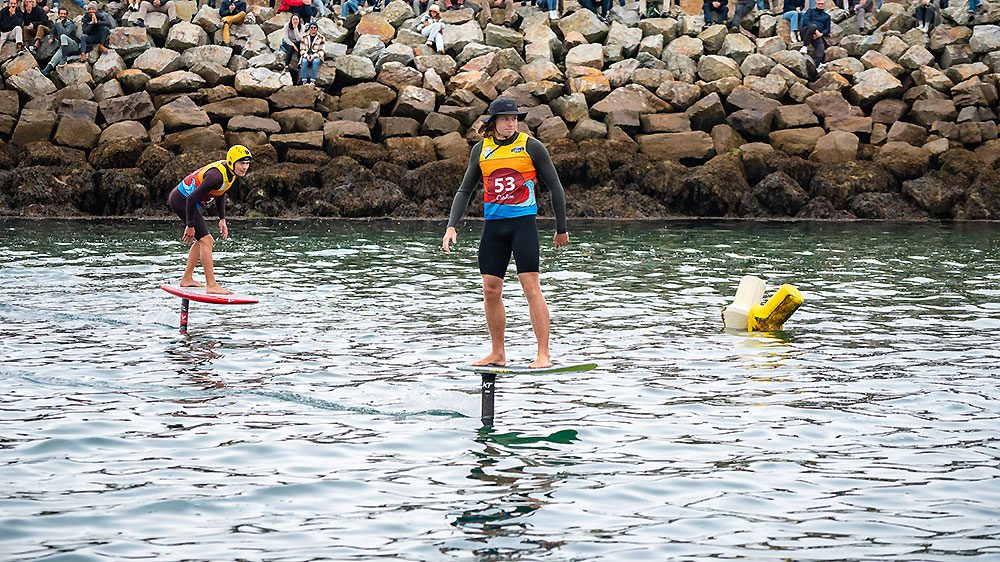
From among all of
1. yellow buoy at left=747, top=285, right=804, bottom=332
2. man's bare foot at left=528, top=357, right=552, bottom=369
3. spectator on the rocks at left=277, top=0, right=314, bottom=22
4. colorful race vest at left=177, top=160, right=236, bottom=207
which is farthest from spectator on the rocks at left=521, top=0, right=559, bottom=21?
man's bare foot at left=528, top=357, right=552, bottom=369

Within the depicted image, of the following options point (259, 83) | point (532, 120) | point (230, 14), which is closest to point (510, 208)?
point (532, 120)

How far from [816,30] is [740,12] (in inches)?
102

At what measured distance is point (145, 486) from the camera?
8.52 meters

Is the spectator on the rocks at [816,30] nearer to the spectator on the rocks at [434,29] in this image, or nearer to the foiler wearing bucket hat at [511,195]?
the spectator on the rocks at [434,29]

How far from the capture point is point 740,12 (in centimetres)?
3834

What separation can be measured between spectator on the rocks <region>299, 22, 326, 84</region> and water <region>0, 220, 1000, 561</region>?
1505cm

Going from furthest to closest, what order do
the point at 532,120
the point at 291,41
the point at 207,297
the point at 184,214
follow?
the point at 291,41
the point at 532,120
the point at 184,214
the point at 207,297

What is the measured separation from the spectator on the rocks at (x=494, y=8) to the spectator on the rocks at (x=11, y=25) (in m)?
12.1

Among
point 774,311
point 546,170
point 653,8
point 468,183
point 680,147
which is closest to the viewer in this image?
point 546,170

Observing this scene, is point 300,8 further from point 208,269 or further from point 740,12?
point 208,269

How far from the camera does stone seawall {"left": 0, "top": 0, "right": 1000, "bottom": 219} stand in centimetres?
3080

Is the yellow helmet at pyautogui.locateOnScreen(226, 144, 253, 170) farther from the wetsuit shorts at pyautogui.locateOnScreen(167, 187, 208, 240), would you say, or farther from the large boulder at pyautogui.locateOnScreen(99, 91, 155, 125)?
the large boulder at pyautogui.locateOnScreen(99, 91, 155, 125)

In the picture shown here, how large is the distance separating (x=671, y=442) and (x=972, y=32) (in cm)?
3109

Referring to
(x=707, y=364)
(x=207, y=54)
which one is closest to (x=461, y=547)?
(x=707, y=364)
